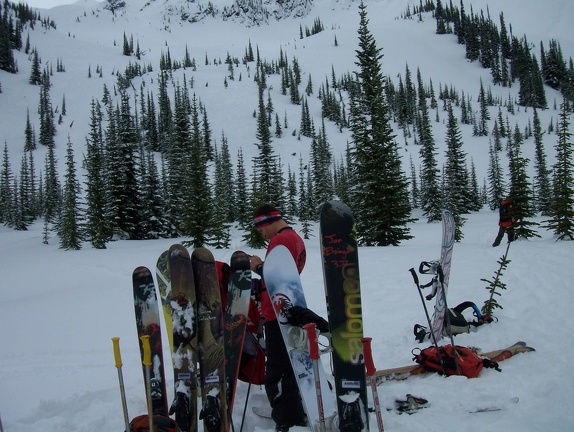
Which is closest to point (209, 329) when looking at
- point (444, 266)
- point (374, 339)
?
point (374, 339)

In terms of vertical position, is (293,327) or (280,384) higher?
(293,327)

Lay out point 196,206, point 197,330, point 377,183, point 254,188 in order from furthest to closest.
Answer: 1. point 254,188
2. point 196,206
3. point 377,183
4. point 197,330

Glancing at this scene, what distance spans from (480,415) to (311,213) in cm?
3941

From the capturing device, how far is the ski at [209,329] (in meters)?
2.92

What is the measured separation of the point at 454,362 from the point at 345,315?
1627mm

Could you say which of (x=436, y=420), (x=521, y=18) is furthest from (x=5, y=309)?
(x=521, y=18)

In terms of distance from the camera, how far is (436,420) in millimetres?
2758

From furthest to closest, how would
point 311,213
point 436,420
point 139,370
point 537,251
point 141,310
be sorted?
point 311,213 < point 537,251 < point 139,370 < point 141,310 < point 436,420

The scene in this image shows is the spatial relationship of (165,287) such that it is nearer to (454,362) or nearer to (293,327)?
(293,327)

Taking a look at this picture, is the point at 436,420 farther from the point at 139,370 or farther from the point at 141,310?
the point at 139,370

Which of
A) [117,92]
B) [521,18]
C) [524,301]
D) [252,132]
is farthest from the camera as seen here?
[521,18]

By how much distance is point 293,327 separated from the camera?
9.73ft

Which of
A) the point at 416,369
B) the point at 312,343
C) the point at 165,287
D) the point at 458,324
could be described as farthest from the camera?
the point at 458,324

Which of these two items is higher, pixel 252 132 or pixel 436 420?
pixel 252 132
